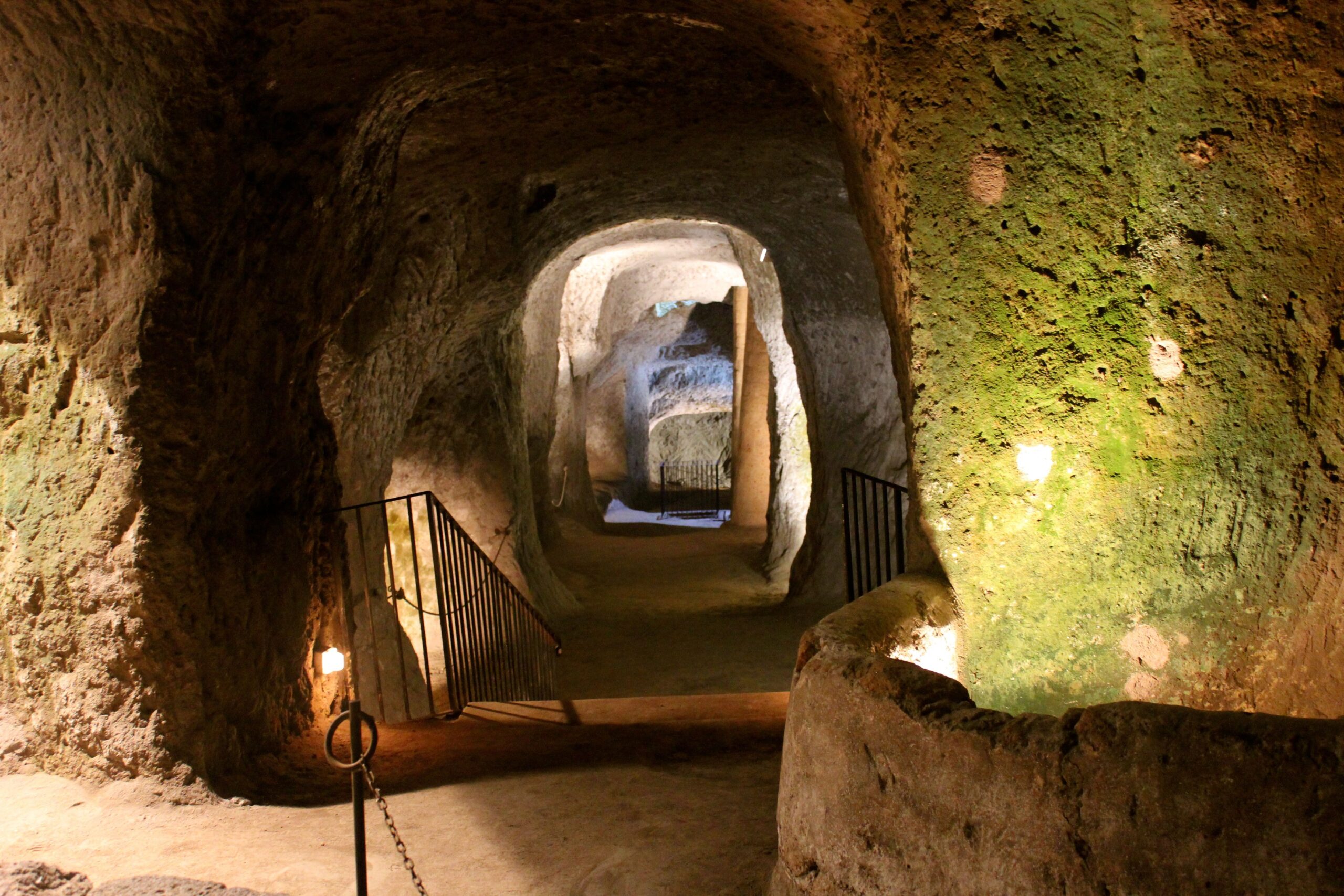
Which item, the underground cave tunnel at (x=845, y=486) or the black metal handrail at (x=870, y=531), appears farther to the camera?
the black metal handrail at (x=870, y=531)

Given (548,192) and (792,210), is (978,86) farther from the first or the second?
(792,210)

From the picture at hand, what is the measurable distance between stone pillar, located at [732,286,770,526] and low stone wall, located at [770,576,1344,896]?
1230 centimetres

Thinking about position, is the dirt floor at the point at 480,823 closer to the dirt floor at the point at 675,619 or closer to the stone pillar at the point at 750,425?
the dirt floor at the point at 675,619

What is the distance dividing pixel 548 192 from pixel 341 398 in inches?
77.6

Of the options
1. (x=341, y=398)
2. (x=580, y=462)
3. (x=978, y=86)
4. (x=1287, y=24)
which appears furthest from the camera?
(x=580, y=462)

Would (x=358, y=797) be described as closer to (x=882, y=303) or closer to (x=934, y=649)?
(x=934, y=649)

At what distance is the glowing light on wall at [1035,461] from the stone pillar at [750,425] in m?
11.3

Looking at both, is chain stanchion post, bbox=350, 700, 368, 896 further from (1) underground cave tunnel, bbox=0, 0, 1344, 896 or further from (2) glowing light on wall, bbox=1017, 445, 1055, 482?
(2) glowing light on wall, bbox=1017, 445, 1055, 482

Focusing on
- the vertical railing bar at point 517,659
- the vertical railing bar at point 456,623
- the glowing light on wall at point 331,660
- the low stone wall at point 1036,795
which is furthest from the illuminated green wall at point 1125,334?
the vertical railing bar at point 517,659

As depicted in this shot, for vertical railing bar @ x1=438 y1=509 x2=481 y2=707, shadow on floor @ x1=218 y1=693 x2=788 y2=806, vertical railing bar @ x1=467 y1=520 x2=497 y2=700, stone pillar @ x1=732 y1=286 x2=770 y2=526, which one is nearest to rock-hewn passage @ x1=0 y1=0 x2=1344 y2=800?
shadow on floor @ x1=218 y1=693 x2=788 y2=806

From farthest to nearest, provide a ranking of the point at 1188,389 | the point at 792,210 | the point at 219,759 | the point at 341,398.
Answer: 1. the point at 792,210
2. the point at 341,398
3. the point at 219,759
4. the point at 1188,389

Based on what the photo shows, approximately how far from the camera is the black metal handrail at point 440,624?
6234 millimetres

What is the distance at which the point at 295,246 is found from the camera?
14.5ft

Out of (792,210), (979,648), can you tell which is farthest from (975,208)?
(792,210)
